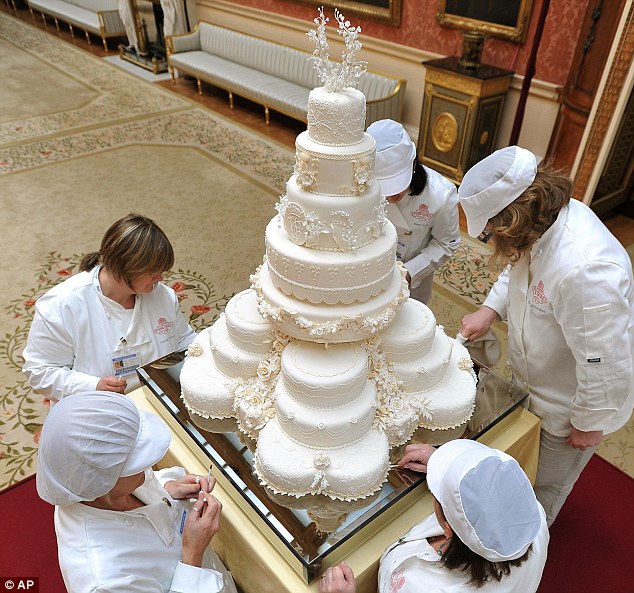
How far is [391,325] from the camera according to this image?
174 centimetres

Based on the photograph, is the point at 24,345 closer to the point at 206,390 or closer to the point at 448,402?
the point at 206,390

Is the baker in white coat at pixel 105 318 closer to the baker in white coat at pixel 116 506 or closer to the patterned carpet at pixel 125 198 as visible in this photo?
the baker in white coat at pixel 116 506

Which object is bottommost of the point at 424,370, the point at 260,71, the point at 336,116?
the point at 260,71

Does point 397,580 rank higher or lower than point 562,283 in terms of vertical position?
lower

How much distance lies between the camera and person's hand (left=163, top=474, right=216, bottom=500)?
5.38 feet

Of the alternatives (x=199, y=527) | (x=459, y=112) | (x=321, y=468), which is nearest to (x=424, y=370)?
(x=321, y=468)

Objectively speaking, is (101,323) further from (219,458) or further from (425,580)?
(425,580)

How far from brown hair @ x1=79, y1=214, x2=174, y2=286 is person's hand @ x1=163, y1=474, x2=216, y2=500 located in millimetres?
744

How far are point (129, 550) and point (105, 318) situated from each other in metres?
0.97

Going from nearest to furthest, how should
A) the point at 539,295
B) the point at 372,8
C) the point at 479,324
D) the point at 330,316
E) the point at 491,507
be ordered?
the point at 491,507 < the point at 330,316 < the point at 539,295 < the point at 479,324 < the point at 372,8

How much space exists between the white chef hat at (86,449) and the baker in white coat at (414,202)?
1500 mm

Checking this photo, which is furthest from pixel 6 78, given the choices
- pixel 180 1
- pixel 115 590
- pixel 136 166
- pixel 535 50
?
pixel 115 590

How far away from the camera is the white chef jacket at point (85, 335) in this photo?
1936 mm

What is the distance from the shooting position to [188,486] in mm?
1645
